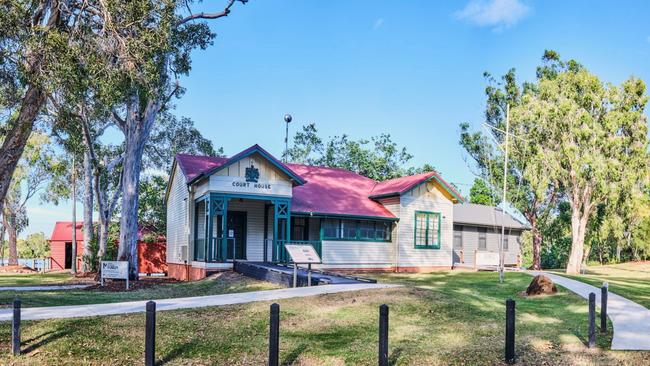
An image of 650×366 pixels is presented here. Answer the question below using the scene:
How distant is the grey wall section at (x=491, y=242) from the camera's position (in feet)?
126

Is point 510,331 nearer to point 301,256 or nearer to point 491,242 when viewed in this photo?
point 301,256

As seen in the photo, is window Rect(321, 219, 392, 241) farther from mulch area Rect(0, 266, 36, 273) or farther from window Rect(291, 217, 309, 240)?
mulch area Rect(0, 266, 36, 273)

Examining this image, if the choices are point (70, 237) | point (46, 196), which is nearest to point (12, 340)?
point (70, 237)

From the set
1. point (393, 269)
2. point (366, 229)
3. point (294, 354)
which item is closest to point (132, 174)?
point (366, 229)

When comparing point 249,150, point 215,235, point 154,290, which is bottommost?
point 154,290

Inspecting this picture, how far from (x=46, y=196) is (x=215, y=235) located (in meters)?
34.2

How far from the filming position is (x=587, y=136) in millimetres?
27016

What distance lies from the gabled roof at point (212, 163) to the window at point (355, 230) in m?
3.22

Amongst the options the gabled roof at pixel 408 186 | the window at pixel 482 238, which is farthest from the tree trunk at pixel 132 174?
the window at pixel 482 238

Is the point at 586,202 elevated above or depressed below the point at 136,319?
above

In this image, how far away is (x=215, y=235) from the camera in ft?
81.3

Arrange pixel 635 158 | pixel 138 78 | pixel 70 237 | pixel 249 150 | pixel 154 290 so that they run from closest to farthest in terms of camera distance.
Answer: pixel 138 78
pixel 154 290
pixel 249 150
pixel 635 158
pixel 70 237

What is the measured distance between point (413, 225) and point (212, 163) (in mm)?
10194

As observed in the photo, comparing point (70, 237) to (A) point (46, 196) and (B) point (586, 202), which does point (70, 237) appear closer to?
(A) point (46, 196)
